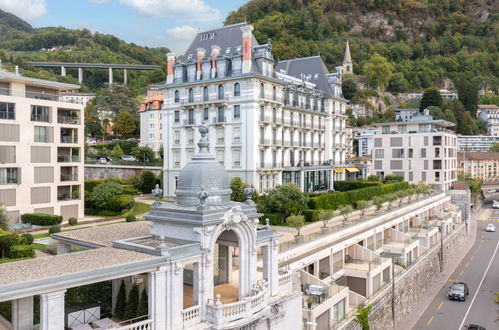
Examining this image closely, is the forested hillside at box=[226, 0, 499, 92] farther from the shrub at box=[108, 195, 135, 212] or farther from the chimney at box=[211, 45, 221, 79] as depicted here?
the shrub at box=[108, 195, 135, 212]

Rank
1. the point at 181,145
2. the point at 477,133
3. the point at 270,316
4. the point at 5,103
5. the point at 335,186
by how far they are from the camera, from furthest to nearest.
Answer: the point at 477,133
the point at 335,186
the point at 181,145
the point at 5,103
the point at 270,316

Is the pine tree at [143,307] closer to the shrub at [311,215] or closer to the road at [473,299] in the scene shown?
the road at [473,299]

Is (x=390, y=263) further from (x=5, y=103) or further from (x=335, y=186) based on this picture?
(x=5, y=103)

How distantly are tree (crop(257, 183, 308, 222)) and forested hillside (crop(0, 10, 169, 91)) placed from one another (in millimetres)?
113260

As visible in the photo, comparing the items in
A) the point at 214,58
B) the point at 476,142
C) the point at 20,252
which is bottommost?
the point at 20,252

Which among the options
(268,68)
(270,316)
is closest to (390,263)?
(270,316)

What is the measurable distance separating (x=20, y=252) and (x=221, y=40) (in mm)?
46828

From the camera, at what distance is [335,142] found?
3098 inches

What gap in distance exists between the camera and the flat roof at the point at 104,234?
2084 centimetres

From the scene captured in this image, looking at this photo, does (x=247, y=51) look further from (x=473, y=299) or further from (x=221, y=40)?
(x=473, y=299)

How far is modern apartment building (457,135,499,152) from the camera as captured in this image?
15212 cm

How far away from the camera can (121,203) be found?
162 feet

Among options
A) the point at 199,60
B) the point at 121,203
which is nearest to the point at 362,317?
the point at 121,203

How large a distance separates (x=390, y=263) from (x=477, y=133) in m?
144
